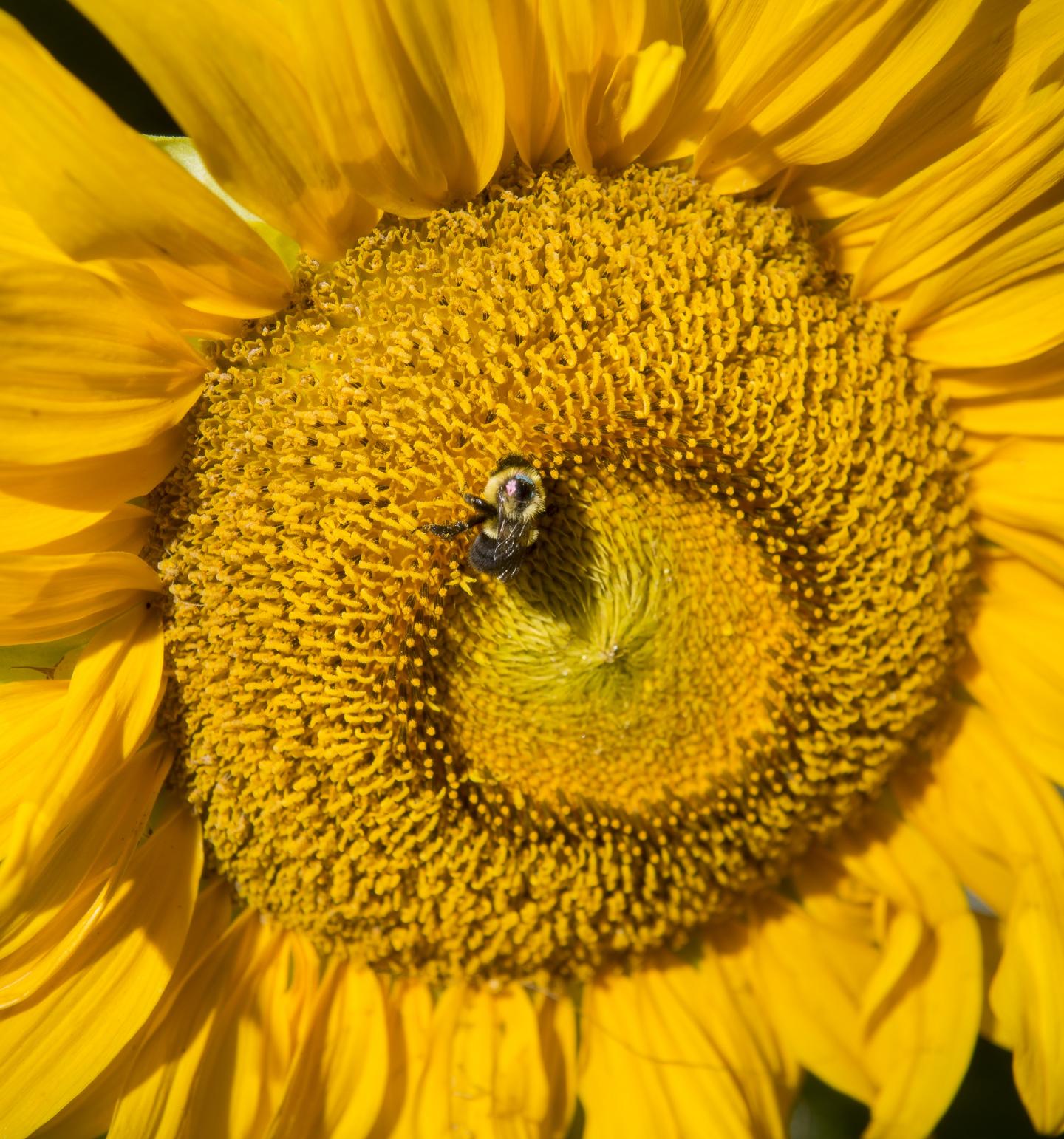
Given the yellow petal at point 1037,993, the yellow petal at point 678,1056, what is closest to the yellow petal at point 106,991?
the yellow petal at point 678,1056

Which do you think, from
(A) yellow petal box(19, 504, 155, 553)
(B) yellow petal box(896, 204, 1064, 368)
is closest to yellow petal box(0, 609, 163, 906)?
(A) yellow petal box(19, 504, 155, 553)

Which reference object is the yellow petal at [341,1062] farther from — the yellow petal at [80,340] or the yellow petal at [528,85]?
the yellow petal at [528,85]

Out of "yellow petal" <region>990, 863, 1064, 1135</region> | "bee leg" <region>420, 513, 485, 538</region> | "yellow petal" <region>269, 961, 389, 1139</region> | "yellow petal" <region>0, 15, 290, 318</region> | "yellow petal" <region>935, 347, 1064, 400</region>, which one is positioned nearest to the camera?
"yellow petal" <region>0, 15, 290, 318</region>

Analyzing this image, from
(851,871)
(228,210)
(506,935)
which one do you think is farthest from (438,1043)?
(228,210)

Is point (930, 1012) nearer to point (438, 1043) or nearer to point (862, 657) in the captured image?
point (862, 657)

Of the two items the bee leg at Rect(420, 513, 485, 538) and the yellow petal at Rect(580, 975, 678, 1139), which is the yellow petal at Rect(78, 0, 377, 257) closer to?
the bee leg at Rect(420, 513, 485, 538)
